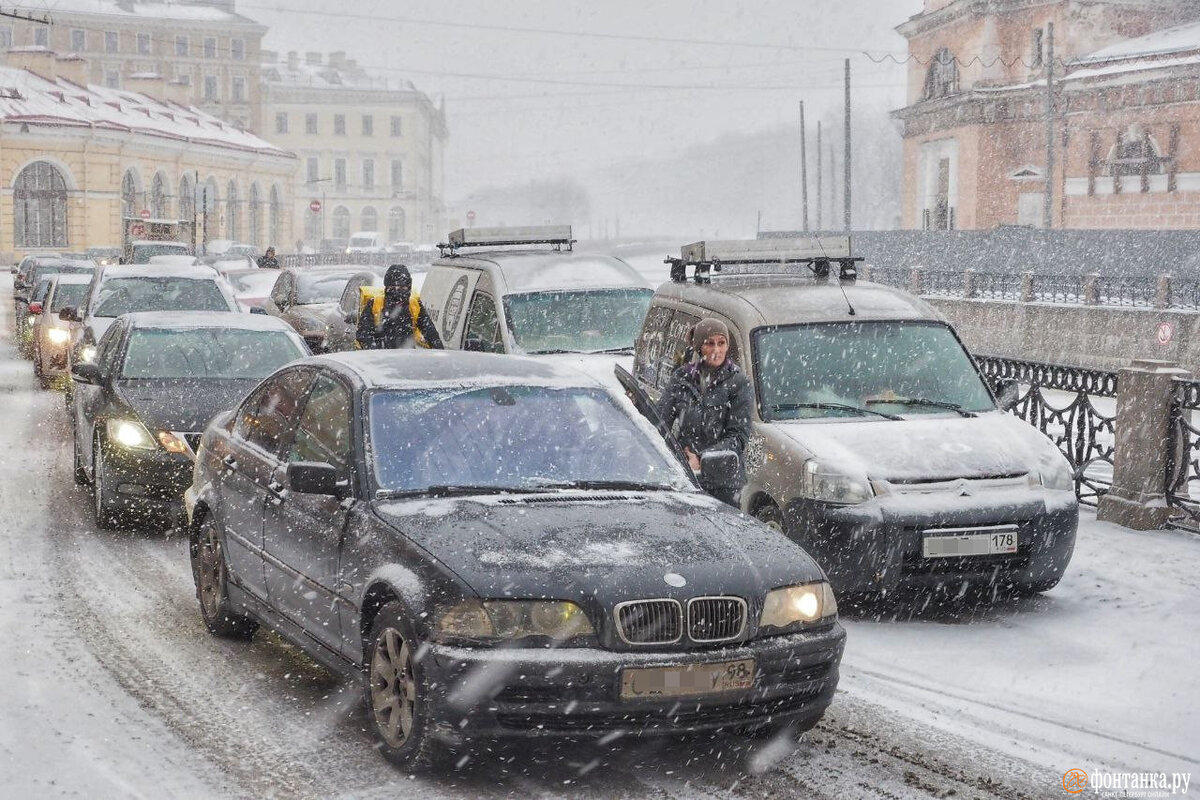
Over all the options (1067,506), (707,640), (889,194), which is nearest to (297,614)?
(707,640)

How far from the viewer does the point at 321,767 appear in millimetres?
5375

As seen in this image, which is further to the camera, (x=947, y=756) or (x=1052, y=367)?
(x=1052, y=367)

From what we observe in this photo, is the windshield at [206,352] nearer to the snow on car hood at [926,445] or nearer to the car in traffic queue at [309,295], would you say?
the snow on car hood at [926,445]

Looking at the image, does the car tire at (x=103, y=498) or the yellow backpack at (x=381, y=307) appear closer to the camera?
the car tire at (x=103, y=498)

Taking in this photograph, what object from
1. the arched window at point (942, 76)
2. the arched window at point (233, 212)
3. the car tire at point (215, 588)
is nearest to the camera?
the car tire at point (215, 588)

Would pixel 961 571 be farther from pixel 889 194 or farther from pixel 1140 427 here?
pixel 889 194

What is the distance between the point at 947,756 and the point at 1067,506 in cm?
288

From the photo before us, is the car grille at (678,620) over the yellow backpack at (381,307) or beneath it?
beneath

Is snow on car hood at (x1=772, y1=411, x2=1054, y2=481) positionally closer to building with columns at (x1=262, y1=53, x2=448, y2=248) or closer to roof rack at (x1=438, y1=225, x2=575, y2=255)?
roof rack at (x1=438, y1=225, x2=575, y2=255)

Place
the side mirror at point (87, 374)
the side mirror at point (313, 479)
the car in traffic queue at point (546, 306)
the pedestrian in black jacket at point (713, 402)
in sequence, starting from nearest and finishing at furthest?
the side mirror at point (313, 479), the pedestrian in black jacket at point (713, 402), the side mirror at point (87, 374), the car in traffic queue at point (546, 306)

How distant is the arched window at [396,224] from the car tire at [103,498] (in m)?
113

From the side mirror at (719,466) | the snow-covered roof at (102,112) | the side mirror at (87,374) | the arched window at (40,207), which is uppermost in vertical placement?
the snow-covered roof at (102,112)

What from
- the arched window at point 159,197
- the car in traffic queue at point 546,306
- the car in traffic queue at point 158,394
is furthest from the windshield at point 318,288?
the arched window at point 159,197

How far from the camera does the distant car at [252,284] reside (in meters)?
29.8
